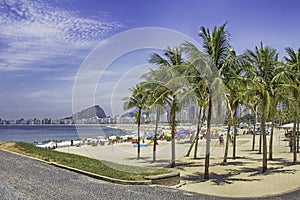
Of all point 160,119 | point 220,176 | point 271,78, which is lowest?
point 220,176

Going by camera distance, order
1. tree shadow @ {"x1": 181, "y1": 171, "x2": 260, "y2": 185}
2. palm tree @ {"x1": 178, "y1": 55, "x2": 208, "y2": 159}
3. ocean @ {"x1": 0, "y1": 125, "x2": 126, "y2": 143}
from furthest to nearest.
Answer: ocean @ {"x1": 0, "y1": 125, "x2": 126, "y2": 143} < tree shadow @ {"x1": 181, "y1": 171, "x2": 260, "y2": 185} < palm tree @ {"x1": 178, "y1": 55, "x2": 208, "y2": 159}

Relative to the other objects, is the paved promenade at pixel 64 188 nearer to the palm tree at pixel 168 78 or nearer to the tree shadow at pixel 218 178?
the tree shadow at pixel 218 178

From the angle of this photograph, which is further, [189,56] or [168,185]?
[189,56]

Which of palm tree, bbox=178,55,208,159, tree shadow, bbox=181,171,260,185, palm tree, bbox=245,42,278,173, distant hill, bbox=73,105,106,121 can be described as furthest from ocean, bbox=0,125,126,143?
palm tree, bbox=245,42,278,173

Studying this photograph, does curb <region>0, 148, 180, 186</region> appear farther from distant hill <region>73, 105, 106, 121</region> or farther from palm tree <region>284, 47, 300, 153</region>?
palm tree <region>284, 47, 300, 153</region>

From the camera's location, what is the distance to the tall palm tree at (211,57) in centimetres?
1378

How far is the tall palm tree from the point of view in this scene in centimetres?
1378

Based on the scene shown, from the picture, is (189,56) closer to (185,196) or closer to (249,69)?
(249,69)

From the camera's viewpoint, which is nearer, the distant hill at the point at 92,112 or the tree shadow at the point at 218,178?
the tree shadow at the point at 218,178

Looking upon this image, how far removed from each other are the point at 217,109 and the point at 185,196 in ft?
19.6

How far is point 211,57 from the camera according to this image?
14344 millimetres

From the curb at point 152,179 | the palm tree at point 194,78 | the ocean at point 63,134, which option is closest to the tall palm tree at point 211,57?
the palm tree at point 194,78

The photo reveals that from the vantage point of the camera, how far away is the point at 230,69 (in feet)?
47.8

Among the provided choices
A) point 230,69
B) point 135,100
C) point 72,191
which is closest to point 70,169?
point 72,191
